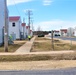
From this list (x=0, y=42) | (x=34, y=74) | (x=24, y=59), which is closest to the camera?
(x=34, y=74)

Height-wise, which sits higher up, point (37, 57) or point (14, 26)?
point (14, 26)

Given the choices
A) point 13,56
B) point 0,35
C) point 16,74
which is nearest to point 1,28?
point 0,35

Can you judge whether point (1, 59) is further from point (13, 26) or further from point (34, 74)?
point (13, 26)

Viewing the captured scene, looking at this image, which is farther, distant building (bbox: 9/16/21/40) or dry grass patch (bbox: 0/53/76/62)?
distant building (bbox: 9/16/21/40)

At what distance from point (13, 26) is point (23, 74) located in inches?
2514

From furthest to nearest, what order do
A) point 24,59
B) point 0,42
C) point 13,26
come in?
point 13,26
point 0,42
point 24,59

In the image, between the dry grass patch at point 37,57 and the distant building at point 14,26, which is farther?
the distant building at point 14,26

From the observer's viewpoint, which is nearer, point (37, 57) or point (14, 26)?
point (37, 57)

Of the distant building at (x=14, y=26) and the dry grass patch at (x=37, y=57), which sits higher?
the distant building at (x=14, y=26)

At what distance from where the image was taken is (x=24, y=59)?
64.8 ft

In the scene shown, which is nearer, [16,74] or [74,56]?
[16,74]

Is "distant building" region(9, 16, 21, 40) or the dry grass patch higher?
"distant building" region(9, 16, 21, 40)

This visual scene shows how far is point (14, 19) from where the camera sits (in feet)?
251

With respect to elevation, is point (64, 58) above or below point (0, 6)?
below
